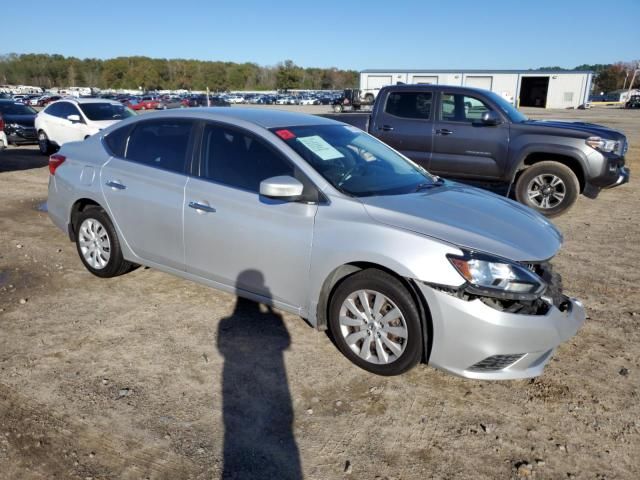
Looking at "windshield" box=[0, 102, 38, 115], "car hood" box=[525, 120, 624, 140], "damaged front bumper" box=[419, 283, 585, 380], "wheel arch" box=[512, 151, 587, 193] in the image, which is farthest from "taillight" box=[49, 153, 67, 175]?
"windshield" box=[0, 102, 38, 115]

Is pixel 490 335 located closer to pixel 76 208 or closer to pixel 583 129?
pixel 76 208

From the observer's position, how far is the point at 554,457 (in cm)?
260

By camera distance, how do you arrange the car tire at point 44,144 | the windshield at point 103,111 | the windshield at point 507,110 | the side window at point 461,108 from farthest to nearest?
the car tire at point 44,144 < the windshield at point 103,111 < the side window at point 461,108 < the windshield at point 507,110

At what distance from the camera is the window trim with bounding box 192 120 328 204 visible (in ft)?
11.0

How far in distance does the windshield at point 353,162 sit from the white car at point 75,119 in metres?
9.62

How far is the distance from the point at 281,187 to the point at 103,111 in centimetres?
1121

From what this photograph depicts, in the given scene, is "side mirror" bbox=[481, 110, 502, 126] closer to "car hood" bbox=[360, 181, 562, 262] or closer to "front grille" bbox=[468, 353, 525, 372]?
"car hood" bbox=[360, 181, 562, 262]

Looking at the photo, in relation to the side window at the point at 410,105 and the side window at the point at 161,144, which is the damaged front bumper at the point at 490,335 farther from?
the side window at the point at 410,105

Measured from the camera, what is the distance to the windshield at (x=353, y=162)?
3.55m

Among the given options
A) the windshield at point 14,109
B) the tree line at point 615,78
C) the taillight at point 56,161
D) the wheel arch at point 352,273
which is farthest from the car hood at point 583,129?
the tree line at point 615,78

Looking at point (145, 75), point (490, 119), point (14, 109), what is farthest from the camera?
point (145, 75)

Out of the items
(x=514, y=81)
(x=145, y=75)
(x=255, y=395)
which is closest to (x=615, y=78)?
(x=514, y=81)

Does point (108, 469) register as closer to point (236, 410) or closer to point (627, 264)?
point (236, 410)

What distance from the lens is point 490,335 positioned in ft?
9.25
